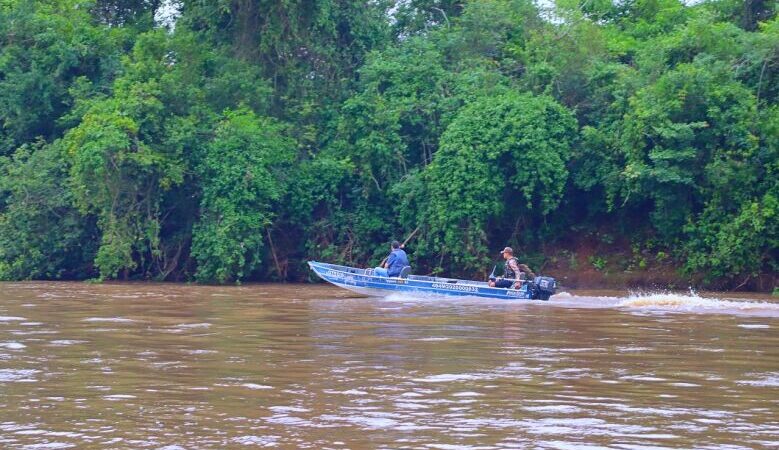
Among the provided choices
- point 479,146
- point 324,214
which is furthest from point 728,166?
point 324,214

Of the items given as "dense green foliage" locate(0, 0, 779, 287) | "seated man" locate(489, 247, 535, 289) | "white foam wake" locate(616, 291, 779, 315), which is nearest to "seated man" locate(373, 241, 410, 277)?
"seated man" locate(489, 247, 535, 289)

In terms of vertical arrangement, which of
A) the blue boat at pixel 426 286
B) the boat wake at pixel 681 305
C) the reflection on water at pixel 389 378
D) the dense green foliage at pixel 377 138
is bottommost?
the reflection on water at pixel 389 378

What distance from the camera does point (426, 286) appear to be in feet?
73.8

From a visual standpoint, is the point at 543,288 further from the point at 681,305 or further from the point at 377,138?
the point at 377,138

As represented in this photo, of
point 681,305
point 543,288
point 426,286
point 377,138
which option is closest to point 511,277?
point 543,288

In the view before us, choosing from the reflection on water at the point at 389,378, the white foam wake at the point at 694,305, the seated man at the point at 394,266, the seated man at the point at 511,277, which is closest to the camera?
→ the reflection on water at the point at 389,378

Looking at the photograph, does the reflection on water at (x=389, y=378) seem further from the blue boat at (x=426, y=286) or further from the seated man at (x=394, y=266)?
the seated man at (x=394, y=266)

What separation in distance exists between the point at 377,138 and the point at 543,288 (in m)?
8.18

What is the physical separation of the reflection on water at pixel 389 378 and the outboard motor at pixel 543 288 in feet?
5.14

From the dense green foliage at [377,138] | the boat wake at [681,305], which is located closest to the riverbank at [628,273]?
the dense green foliage at [377,138]

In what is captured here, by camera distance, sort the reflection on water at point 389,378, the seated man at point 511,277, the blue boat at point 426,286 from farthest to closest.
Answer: the seated man at point 511,277 → the blue boat at point 426,286 → the reflection on water at point 389,378

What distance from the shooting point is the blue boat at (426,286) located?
21422 mm

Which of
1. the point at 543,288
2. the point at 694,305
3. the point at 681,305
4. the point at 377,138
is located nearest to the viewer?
the point at 694,305

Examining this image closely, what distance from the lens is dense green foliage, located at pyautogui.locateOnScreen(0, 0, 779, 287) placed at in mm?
25469
